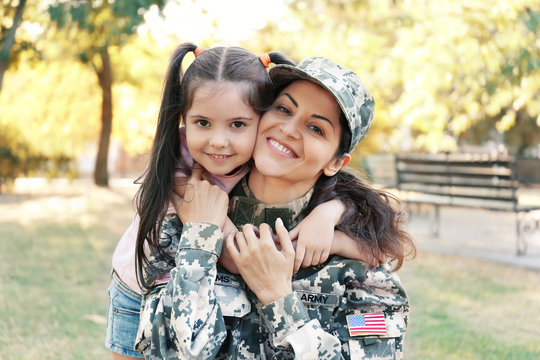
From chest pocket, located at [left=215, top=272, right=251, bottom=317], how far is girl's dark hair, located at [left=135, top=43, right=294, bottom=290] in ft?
0.65

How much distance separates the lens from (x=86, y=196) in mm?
15539

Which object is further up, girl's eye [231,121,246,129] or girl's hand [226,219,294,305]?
girl's eye [231,121,246,129]

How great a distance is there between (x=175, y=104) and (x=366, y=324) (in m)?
0.98

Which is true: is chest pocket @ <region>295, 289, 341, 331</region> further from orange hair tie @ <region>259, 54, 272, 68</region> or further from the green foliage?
the green foliage

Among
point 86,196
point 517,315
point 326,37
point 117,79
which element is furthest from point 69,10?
point 117,79

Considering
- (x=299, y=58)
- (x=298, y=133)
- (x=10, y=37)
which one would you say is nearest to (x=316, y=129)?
(x=298, y=133)

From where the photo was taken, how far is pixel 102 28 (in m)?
9.63

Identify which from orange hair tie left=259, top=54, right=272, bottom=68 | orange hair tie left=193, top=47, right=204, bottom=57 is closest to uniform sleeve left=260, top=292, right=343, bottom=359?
orange hair tie left=259, top=54, right=272, bottom=68

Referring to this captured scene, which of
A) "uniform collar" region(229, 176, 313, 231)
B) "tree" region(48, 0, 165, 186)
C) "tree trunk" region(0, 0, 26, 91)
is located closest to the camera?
"uniform collar" region(229, 176, 313, 231)

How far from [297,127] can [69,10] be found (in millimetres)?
5554

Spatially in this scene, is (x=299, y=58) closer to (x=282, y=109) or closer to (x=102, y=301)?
(x=102, y=301)

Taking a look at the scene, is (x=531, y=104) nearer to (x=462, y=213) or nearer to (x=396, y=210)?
(x=462, y=213)

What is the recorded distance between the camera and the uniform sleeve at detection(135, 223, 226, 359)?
68.4 inches

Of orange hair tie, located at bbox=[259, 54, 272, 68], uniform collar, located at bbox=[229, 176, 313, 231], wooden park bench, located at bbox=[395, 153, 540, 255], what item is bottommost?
wooden park bench, located at bbox=[395, 153, 540, 255]
